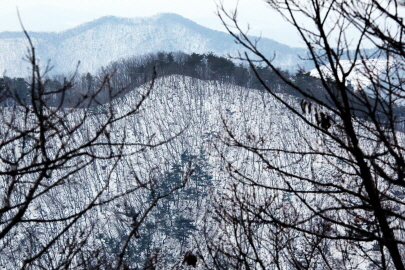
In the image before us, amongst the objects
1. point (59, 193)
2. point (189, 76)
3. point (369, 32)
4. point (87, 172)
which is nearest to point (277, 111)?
point (189, 76)

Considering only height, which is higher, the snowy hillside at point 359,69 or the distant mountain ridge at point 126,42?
the distant mountain ridge at point 126,42

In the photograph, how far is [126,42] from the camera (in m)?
160

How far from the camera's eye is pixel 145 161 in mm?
43062

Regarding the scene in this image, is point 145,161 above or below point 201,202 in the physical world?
above

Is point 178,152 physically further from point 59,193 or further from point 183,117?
point 59,193

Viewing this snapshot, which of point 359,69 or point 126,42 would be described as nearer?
point 359,69

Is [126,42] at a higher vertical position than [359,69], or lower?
higher

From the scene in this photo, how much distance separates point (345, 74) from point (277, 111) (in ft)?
161

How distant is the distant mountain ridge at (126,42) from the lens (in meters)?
147

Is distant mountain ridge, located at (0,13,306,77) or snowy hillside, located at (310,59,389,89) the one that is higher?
distant mountain ridge, located at (0,13,306,77)

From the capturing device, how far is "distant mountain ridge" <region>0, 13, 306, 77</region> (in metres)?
147

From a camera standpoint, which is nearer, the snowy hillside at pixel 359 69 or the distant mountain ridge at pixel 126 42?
the snowy hillside at pixel 359 69

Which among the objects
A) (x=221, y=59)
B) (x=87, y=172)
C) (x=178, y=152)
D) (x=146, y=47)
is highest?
(x=146, y=47)

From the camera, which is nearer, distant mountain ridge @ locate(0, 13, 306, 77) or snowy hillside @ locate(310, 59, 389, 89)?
snowy hillside @ locate(310, 59, 389, 89)
